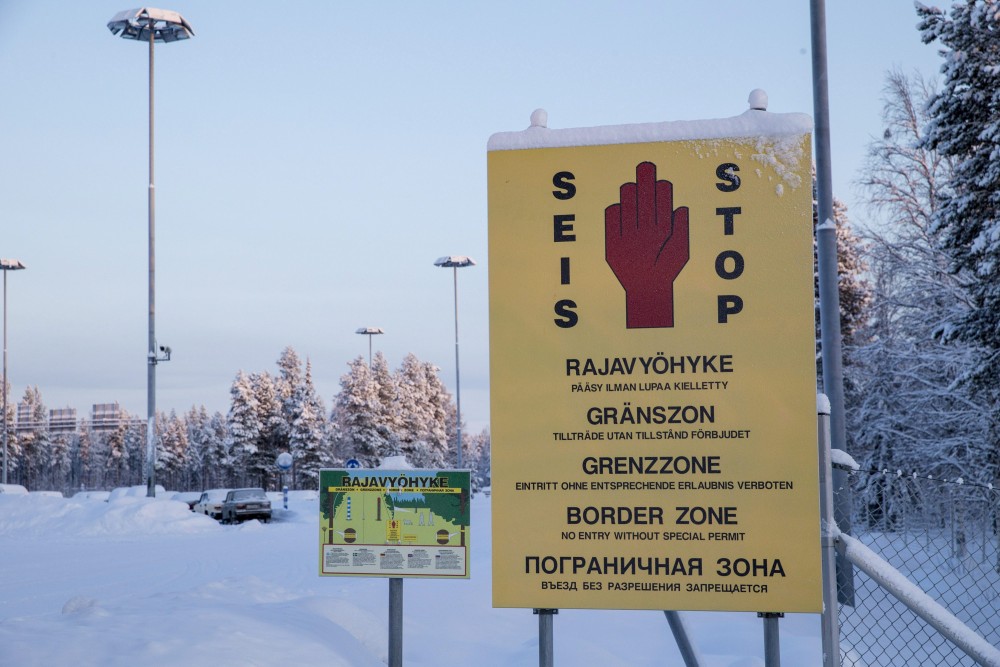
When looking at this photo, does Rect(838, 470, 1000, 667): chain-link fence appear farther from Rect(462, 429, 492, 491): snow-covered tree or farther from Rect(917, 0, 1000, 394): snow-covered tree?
Rect(462, 429, 492, 491): snow-covered tree

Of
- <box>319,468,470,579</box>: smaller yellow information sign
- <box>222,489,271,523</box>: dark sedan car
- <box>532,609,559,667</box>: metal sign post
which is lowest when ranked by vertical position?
<box>222,489,271,523</box>: dark sedan car

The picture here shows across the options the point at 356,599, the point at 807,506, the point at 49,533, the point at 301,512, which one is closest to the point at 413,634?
the point at 356,599

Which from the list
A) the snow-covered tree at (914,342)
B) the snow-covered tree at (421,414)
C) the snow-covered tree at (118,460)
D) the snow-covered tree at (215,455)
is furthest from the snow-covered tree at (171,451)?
the snow-covered tree at (914,342)

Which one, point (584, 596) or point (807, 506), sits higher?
point (807, 506)

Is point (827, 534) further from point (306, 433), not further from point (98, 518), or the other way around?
point (306, 433)

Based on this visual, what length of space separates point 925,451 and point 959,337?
4610 mm

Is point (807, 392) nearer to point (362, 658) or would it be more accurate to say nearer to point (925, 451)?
point (362, 658)

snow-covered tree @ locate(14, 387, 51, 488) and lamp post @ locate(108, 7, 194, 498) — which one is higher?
lamp post @ locate(108, 7, 194, 498)

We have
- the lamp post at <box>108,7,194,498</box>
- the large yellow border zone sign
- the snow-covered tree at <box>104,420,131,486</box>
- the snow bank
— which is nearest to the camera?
the large yellow border zone sign

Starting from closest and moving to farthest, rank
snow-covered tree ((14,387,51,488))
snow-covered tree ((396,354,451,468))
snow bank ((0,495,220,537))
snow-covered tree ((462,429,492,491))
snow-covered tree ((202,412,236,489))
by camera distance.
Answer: snow bank ((0,495,220,537)) < snow-covered tree ((396,354,451,468)) < snow-covered tree ((462,429,492,491)) < snow-covered tree ((202,412,236,489)) < snow-covered tree ((14,387,51,488))

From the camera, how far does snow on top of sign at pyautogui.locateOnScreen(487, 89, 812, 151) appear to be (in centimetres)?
396

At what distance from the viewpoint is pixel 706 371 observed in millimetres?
3926

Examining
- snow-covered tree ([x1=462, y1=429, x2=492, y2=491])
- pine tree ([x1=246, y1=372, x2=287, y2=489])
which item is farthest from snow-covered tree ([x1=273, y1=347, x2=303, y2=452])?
snow-covered tree ([x1=462, y1=429, x2=492, y2=491])

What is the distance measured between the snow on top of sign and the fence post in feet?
3.75
